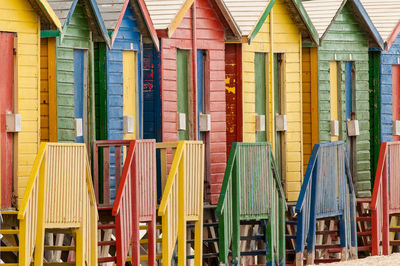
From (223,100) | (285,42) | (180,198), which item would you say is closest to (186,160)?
(180,198)

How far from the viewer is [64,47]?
18.2 metres

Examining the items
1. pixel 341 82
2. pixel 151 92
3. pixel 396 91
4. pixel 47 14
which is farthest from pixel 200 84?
pixel 396 91

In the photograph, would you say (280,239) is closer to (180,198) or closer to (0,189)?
(180,198)

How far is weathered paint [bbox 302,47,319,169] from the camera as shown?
75.7 feet

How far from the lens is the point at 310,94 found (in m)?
23.2

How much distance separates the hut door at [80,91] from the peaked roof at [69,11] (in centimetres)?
44

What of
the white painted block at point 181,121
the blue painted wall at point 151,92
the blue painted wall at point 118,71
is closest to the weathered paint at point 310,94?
the white painted block at point 181,121

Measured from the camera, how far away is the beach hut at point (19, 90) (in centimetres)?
1670

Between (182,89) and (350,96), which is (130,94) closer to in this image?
(182,89)

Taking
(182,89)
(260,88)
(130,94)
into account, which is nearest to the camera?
(130,94)

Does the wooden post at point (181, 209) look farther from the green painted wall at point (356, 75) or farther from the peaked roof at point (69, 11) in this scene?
the green painted wall at point (356, 75)

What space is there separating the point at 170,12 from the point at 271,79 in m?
2.51

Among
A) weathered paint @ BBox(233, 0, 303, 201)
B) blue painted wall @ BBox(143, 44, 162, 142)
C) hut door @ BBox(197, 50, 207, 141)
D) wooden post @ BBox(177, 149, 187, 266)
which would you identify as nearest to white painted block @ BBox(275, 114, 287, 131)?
weathered paint @ BBox(233, 0, 303, 201)

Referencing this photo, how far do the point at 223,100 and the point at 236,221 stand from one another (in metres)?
2.53
